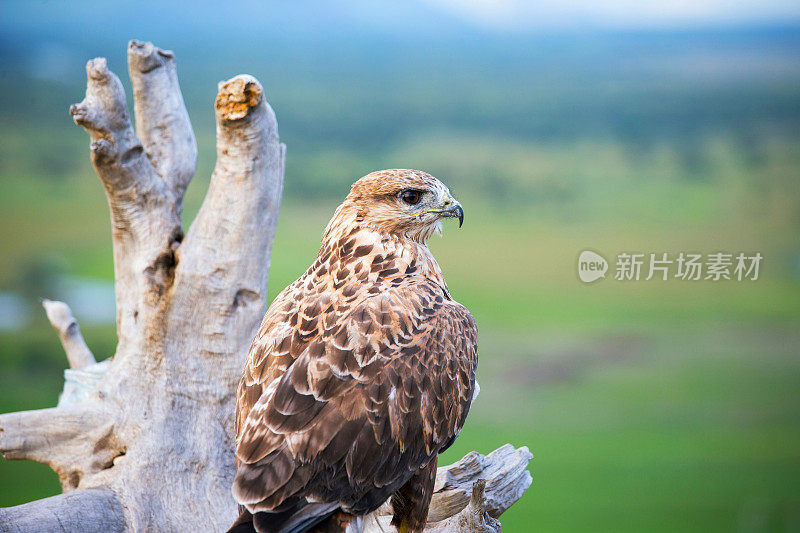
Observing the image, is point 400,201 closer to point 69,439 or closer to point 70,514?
point 70,514

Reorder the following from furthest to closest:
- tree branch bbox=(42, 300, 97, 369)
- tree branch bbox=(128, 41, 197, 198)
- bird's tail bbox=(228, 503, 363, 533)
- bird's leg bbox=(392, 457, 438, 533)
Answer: tree branch bbox=(42, 300, 97, 369), tree branch bbox=(128, 41, 197, 198), bird's leg bbox=(392, 457, 438, 533), bird's tail bbox=(228, 503, 363, 533)

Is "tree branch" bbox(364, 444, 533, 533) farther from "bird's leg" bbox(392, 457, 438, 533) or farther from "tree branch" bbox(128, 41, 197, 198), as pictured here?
"tree branch" bbox(128, 41, 197, 198)

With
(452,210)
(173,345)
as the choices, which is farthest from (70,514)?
(452,210)

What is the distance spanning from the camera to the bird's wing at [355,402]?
6.52 feet

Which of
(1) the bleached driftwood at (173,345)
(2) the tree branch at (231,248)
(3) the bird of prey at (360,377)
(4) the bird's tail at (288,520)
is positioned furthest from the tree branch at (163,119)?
(4) the bird's tail at (288,520)

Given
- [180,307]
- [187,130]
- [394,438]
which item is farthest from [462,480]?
[187,130]

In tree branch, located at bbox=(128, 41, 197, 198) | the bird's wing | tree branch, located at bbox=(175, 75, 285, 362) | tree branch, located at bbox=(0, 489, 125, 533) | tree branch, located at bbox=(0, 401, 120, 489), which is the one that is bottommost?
tree branch, located at bbox=(0, 489, 125, 533)

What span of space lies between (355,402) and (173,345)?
148 centimetres

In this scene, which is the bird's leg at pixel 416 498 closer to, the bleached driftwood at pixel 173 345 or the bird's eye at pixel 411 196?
the bleached driftwood at pixel 173 345

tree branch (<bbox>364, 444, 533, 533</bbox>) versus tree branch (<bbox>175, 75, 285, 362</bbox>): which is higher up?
tree branch (<bbox>175, 75, 285, 362</bbox>)

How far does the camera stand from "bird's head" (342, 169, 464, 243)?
239 centimetres

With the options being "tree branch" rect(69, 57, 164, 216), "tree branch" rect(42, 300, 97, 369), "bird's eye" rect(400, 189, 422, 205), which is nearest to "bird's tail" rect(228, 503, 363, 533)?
"bird's eye" rect(400, 189, 422, 205)

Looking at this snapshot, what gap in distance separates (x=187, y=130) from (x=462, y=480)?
2.21 metres

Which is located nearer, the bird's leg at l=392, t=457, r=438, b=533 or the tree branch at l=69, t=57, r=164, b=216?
the bird's leg at l=392, t=457, r=438, b=533
